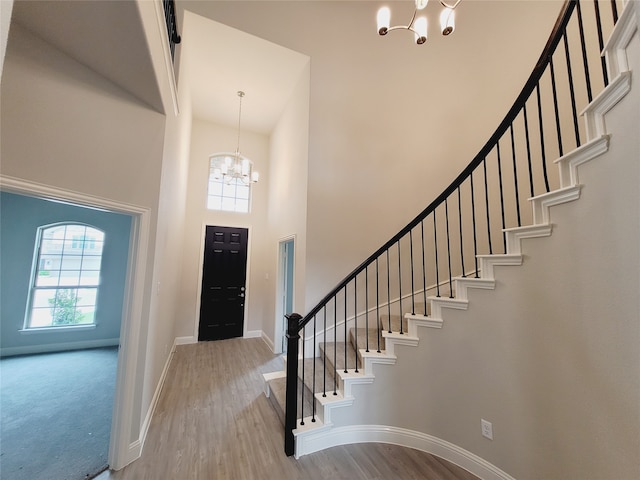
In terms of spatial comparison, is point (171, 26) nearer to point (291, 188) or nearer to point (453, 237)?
point (291, 188)

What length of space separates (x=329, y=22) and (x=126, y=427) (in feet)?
17.3

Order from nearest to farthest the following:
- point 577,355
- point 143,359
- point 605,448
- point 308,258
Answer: point 605,448 < point 577,355 < point 143,359 < point 308,258

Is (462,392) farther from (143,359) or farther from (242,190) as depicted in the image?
(242,190)

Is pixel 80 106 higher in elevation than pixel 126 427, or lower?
higher

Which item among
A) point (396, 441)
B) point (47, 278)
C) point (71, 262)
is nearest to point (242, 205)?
point (71, 262)

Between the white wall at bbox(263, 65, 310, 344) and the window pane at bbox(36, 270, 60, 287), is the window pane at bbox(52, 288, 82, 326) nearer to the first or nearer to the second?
the window pane at bbox(36, 270, 60, 287)

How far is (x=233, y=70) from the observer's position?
3.96m

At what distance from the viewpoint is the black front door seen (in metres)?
4.88

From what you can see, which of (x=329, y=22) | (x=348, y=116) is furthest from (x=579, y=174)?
(x=329, y=22)

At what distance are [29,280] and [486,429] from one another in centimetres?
631

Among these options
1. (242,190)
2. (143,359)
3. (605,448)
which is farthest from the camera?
(242,190)

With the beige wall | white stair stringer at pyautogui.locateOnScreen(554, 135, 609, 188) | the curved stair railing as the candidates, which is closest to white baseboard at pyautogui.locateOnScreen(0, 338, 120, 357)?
the beige wall

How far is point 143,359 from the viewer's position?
80.7 inches

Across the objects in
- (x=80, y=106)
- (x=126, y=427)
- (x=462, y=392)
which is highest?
(x=80, y=106)
